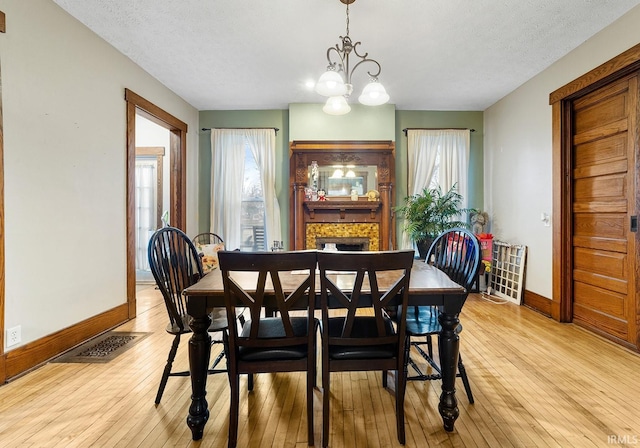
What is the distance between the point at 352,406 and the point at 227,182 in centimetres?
391

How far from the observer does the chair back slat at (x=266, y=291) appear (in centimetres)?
145

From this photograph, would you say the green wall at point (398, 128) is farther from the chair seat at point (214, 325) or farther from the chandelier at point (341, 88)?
the chair seat at point (214, 325)

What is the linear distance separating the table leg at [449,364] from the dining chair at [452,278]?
13 centimetres

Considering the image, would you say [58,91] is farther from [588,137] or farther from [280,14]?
[588,137]

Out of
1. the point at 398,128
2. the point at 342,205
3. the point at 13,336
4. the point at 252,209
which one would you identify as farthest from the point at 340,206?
the point at 13,336

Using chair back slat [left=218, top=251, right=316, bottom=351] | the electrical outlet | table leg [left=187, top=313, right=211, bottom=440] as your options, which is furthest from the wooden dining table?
the electrical outlet

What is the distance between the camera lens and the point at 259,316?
5.11 feet

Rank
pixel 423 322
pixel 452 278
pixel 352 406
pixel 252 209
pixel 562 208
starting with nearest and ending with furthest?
1. pixel 352 406
2. pixel 423 322
3. pixel 452 278
4. pixel 562 208
5. pixel 252 209

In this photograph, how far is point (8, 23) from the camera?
2223mm

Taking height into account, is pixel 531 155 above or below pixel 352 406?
above

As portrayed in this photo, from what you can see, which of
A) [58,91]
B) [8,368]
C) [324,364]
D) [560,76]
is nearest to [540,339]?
[324,364]

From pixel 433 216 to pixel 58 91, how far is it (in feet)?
14.2

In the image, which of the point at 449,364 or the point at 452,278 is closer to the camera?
the point at 449,364

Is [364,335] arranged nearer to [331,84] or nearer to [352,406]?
[352,406]
